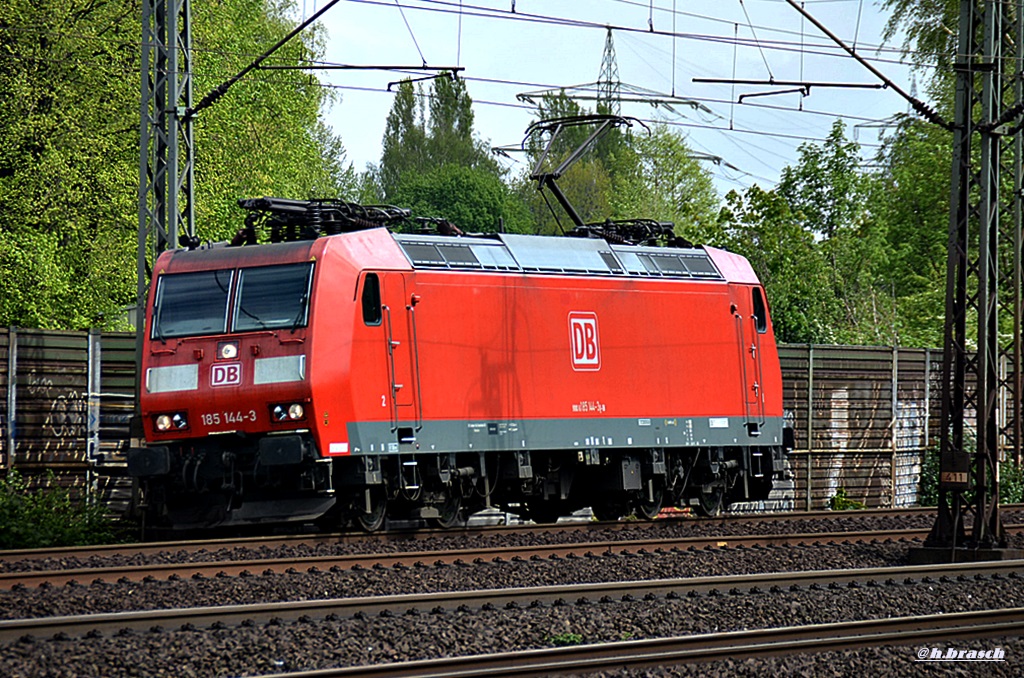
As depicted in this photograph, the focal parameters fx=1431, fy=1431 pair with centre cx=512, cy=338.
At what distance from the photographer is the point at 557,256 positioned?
61.6 feet

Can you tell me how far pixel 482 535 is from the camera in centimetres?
1700

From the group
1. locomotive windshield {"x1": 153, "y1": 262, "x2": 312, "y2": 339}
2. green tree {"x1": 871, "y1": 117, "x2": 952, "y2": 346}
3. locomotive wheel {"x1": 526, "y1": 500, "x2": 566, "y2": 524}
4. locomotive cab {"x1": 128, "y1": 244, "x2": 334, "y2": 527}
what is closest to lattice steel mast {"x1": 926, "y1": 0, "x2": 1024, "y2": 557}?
locomotive wheel {"x1": 526, "y1": 500, "x2": 566, "y2": 524}

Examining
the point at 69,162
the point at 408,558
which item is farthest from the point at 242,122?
the point at 408,558

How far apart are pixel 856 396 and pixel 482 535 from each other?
11462 mm

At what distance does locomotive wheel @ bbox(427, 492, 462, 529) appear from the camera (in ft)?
59.4

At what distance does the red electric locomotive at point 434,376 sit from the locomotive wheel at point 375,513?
0.08ft

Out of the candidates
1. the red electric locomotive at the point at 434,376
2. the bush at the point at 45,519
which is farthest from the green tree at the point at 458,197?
the bush at the point at 45,519

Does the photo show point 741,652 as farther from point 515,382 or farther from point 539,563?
point 515,382

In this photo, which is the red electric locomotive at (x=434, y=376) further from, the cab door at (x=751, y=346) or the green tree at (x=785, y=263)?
the green tree at (x=785, y=263)

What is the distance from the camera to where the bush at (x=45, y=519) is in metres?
16.5

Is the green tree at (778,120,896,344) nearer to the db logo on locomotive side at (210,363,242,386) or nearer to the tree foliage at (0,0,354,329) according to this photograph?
the tree foliage at (0,0,354,329)

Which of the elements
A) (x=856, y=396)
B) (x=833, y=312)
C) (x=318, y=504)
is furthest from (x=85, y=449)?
(x=833, y=312)

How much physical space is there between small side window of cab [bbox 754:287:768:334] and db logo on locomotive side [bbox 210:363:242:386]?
8734mm

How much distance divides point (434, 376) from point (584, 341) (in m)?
2.62
